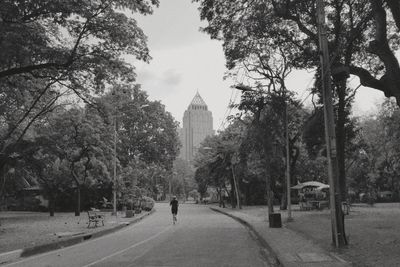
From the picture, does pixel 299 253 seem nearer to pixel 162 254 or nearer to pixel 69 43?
pixel 162 254

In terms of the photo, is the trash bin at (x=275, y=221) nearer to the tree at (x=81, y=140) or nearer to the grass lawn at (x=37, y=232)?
the grass lawn at (x=37, y=232)

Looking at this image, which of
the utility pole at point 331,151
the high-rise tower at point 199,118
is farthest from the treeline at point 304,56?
the high-rise tower at point 199,118

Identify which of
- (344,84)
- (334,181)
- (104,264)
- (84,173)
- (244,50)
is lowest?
(104,264)

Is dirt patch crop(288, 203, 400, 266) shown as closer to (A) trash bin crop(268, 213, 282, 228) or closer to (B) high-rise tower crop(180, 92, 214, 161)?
(A) trash bin crop(268, 213, 282, 228)

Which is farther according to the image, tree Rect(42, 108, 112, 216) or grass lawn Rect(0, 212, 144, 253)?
tree Rect(42, 108, 112, 216)

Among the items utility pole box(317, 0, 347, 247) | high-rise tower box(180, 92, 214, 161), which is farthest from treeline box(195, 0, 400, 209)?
high-rise tower box(180, 92, 214, 161)

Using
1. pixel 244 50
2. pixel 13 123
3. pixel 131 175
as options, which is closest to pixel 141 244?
pixel 244 50

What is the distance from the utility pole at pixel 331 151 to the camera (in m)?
13.8

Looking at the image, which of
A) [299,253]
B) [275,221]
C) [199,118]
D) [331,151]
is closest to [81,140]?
[275,221]

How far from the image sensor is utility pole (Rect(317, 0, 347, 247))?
13.8m

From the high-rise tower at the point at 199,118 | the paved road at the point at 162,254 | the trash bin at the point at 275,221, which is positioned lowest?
the paved road at the point at 162,254

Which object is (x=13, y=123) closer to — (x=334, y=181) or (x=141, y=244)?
(x=141, y=244)

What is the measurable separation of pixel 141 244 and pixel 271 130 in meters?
16.6

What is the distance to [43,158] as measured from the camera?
1549 inches
